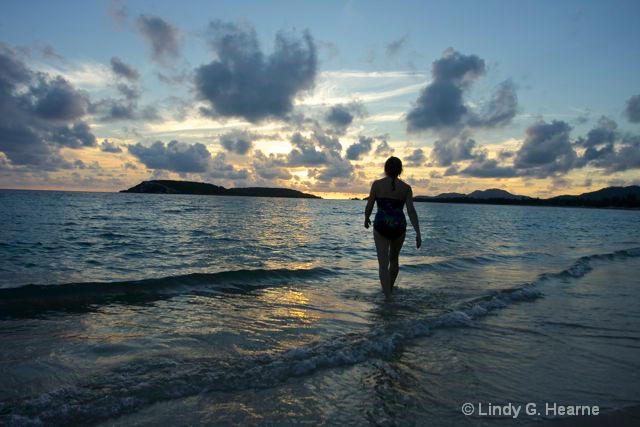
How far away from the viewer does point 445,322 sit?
6969 millimetres

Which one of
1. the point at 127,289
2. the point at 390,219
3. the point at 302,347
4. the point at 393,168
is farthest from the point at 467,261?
the point at 302,347

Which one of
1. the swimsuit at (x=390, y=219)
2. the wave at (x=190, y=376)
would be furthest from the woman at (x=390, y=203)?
the wave at (x=190, y=376)

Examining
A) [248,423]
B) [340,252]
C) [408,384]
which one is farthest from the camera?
[340,252]

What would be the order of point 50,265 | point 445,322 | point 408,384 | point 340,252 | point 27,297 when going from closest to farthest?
point 408,384, point 445,322, point 27,297, point 50,265, point 340,252

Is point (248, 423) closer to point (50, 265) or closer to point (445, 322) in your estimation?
point (445, 322)

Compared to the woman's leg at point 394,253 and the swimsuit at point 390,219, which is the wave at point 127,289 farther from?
the swimsuit at point 390,219

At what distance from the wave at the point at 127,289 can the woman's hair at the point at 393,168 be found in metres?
4.49

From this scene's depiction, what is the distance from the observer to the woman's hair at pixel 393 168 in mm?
8266

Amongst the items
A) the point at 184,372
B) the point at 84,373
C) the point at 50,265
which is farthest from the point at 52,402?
the point at 50,265

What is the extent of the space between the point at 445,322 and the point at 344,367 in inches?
111

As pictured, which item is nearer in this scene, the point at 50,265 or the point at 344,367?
the point at 344,367

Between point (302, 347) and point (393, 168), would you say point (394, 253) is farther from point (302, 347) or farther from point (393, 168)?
point (302, 347)

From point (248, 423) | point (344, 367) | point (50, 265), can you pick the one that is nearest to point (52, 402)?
point (248, 423)

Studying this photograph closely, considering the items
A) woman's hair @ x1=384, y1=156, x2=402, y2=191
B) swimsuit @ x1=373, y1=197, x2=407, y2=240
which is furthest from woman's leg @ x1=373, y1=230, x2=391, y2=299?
woman's hair @ x1=384, y1=156, x2=402, y2=191
